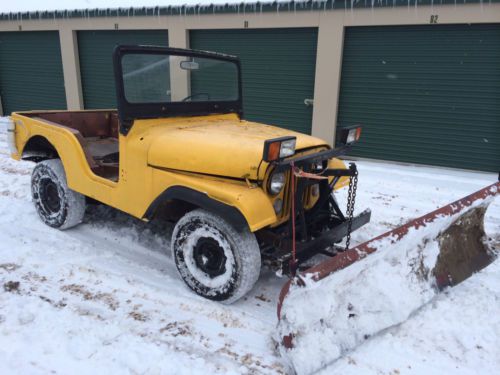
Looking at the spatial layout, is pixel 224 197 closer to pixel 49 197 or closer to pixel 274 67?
pixel 49 197

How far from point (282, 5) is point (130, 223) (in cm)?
578

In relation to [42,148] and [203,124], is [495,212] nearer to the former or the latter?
[203,124]

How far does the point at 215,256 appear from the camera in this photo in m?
2.96

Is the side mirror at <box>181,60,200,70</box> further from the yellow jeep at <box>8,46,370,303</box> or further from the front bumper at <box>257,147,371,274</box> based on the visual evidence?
the front bumper at <box>257,147,371,274</box>

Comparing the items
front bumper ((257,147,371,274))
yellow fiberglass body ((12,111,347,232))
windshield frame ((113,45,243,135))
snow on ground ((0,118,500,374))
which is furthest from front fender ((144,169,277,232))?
snow on ground ((0,118,500,374))

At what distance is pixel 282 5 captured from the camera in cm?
792

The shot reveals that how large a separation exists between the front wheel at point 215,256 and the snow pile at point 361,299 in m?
0.57

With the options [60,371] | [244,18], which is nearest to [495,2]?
[244,18]

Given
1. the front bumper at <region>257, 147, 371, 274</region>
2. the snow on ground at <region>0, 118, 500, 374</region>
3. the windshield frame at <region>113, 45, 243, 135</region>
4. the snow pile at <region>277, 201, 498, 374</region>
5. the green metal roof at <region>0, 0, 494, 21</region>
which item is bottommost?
the snow on ground at <region>0, 118, 500, 374</region>

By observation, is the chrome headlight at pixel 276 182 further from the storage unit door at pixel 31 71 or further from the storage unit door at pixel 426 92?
the storage unit door at pixel 31 71

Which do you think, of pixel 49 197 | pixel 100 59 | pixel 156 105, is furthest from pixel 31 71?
pixel 156 105

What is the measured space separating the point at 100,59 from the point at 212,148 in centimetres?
907

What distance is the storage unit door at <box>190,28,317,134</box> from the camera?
8.32 m

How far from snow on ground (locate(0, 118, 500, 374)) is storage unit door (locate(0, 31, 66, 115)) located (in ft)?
28.5
